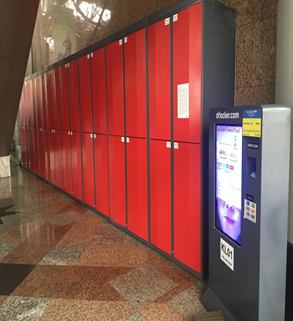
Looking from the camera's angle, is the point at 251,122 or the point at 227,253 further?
the point at 227,253

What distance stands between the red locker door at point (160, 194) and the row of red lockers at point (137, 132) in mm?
10

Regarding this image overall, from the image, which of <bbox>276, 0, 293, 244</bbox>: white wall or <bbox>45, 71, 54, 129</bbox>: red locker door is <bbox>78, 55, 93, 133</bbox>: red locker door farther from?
<bbox>276, 0, 293, 244</bbox>: white wall

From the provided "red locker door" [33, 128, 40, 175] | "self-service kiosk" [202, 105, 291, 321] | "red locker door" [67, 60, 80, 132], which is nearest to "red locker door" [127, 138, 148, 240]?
"self-service kiosk" [202, 105, 291, 321]

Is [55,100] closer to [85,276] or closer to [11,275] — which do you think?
[11,275]

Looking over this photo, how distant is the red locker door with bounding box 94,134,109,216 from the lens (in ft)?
13.4

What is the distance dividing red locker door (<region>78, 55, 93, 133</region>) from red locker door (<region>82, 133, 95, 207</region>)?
0.15 m

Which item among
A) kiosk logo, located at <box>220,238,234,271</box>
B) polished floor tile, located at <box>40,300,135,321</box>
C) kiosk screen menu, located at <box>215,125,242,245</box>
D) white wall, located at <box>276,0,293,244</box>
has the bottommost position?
polished floor tile, located at <box>40,300,135,321</box>

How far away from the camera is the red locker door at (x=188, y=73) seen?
2414 millimetres

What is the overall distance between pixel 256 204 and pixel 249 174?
171 mm

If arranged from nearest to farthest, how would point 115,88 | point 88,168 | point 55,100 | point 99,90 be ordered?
point 115,88
point 99,90
point 88,168
point 55,100

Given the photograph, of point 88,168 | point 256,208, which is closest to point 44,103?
point 88,168

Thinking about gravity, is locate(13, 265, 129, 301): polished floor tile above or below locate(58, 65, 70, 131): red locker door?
below

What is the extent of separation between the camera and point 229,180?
190 centimetres

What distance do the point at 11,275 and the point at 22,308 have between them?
0.59m
